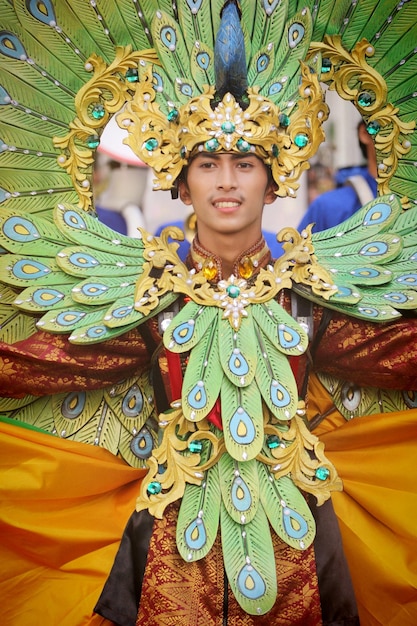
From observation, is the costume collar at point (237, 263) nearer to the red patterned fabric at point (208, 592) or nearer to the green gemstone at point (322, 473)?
the green gemstone at point (322, 473)

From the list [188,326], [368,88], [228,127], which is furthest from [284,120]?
[188,326]

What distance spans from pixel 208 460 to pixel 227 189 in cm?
73

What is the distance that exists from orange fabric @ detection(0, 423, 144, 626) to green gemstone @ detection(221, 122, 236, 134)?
0.95 meters

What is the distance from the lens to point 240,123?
2.40m

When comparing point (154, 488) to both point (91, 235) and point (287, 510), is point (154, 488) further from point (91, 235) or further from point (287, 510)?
point (91, 235)

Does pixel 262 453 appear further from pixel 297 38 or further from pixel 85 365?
pixel 297 38

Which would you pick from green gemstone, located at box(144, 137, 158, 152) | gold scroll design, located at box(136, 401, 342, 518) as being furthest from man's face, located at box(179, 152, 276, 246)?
gold scroll design, located at box(136, 401, 342, 518)

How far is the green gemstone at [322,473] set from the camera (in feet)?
7.79

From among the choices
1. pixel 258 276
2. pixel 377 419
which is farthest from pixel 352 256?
pixel 377 419

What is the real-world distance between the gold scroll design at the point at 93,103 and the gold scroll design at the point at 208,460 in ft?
2.43

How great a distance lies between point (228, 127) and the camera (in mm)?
2381

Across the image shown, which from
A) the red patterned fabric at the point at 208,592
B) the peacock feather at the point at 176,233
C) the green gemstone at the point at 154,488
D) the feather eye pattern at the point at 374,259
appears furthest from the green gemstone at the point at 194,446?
the feather eye pattern at the point at 374,259

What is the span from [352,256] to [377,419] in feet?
1.52

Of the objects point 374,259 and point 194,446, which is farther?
point 374,259
